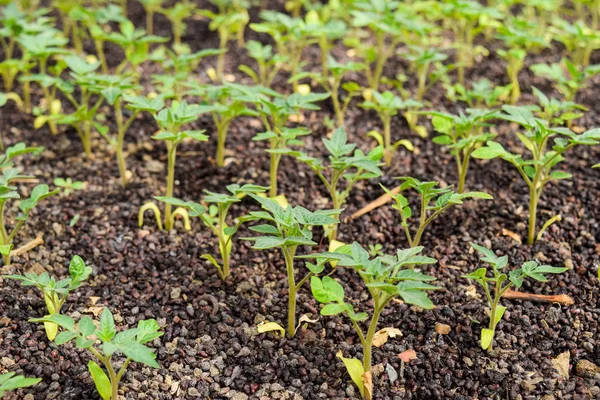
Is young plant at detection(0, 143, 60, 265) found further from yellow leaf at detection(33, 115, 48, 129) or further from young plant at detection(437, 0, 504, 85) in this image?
young plant at detection(437, 0, 504, 85)

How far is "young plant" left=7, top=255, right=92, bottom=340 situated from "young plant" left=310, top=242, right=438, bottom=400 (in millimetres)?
818

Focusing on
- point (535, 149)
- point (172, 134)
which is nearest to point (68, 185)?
point (172, 134)

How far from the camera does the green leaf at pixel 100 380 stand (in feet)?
6.43

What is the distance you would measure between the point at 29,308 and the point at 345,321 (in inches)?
47.3

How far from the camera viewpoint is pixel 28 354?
222 centimetres

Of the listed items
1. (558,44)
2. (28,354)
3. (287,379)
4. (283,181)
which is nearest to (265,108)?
(283,181)

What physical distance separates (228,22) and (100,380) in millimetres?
2730

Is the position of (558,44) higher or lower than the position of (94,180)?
higher

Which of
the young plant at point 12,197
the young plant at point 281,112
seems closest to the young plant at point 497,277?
the young plant at point 281,112

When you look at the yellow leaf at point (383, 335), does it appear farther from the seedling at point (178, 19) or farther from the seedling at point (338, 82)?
the seedling at point (178, 19)

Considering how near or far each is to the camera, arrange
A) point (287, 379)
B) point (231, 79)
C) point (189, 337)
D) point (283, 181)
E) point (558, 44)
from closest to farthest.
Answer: point (287, 379) → point (189, 337) → point (283, 181) → point (231, 79) → point (558, 44)

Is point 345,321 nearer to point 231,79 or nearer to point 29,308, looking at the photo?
point 29,308

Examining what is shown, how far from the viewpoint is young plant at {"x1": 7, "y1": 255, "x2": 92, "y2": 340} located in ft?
6.88

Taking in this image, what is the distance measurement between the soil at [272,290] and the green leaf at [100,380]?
5.4 inches
